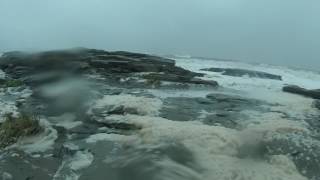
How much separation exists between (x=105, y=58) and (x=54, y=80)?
5.61 m

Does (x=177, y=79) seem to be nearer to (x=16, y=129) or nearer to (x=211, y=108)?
(x=211, y=108)

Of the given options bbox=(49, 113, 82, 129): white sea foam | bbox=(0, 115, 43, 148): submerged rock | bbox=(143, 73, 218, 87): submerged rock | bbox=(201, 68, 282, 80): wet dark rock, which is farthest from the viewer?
bbox=(201, 68, 282, 80): wet dark rock

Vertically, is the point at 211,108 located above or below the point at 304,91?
below

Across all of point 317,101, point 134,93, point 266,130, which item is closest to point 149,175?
point 266,130

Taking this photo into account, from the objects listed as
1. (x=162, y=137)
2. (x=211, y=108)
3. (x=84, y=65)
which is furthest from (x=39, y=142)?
(x=84, y=65)

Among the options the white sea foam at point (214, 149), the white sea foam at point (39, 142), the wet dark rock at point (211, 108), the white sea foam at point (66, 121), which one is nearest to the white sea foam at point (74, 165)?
the white sea foam at point (39, 142)

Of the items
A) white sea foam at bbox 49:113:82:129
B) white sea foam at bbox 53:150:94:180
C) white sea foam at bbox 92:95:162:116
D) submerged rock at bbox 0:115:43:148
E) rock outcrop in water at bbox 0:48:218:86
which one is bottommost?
white sea foam at bbox 53:150:94:180

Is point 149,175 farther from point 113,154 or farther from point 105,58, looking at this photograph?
point 105,58

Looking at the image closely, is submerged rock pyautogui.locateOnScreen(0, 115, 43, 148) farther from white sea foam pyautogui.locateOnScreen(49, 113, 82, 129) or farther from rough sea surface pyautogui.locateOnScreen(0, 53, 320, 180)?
white sea foam pyautogui.locateOnScreen(49, 113, 82, 129)

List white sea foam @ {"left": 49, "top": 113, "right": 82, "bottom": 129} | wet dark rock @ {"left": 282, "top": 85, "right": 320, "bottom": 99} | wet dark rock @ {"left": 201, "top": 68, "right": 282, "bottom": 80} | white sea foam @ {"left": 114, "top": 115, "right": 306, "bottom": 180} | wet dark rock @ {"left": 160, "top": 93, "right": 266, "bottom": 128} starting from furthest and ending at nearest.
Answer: wet dark rock @ {"left": 201, "top": 68, "right": 282, "bottom": 80} → wet dark rock @ {"left": 282, "top": 85, "right": 320, "bottom": 99} → wet dark rock @ {"left": 160, "top": 93, "right": 266, "bottom": 128} → white sea foam @ {"left": 49, "top": 113, "right": 82, "bottom": 129} → white sea foam @ {"left": 114, "top": 115, "right": 306, "bottom": 180}

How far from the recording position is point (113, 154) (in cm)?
1591

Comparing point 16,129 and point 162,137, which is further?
point 16,129

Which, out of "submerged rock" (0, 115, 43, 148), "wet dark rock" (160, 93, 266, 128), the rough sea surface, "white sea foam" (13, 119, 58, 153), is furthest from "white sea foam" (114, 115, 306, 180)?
"submerged rock" (0, 115, 43, 148)

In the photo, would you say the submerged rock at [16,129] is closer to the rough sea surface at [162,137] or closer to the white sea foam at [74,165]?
the rough sea surface at [162,137]
